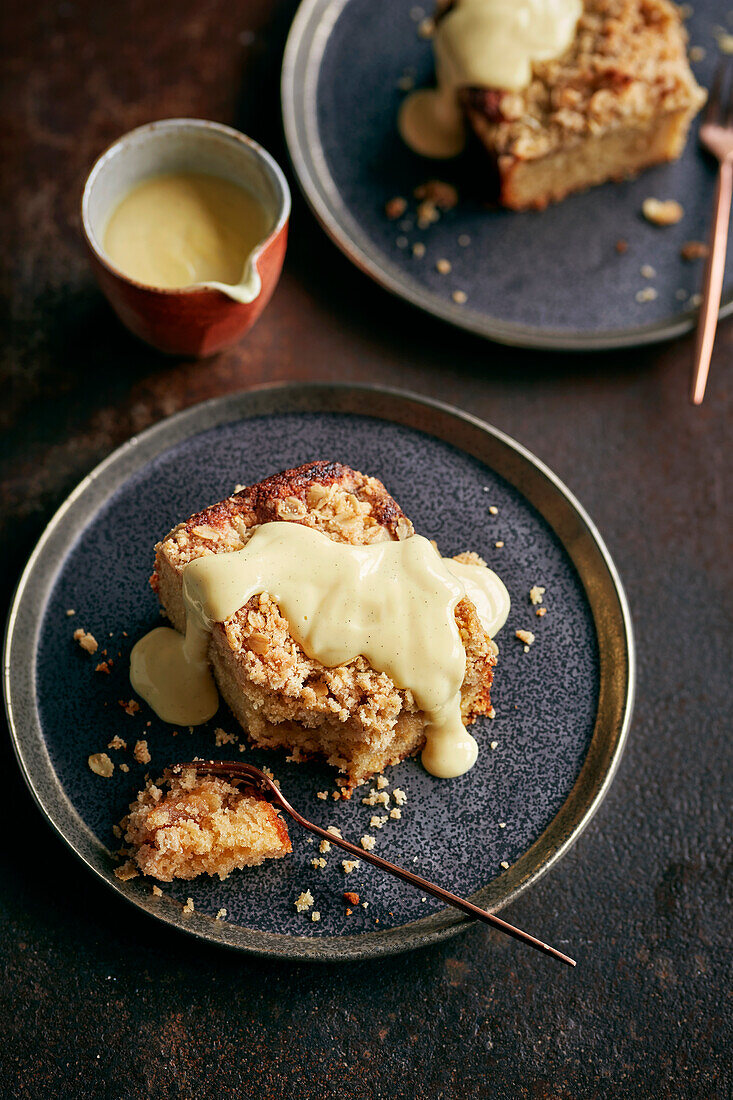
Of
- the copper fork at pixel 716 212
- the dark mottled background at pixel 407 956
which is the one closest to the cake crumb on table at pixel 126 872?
the dark mottled background at pixel 407 956

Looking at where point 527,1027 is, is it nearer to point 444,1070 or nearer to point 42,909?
point 444,1070

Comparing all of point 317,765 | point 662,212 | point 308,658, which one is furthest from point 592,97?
point 317,765

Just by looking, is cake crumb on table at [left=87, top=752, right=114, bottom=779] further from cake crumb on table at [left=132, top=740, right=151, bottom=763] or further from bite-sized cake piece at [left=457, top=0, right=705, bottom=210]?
bite-sized cake piece at [left=457, top=0, right=705, bottom=210]

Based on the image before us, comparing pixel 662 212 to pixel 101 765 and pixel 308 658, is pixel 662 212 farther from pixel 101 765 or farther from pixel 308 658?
pixel 101 765

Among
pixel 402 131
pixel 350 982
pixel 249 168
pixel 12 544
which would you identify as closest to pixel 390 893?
pixel 350 982

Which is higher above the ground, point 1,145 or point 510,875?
point 1,145

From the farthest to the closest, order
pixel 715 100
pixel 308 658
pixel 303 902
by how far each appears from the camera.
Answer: pixel 715 100
pixel 303 902
pixel 308 658

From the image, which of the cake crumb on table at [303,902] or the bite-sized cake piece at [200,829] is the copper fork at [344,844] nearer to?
the bite-sized cake piece at [200,829]
